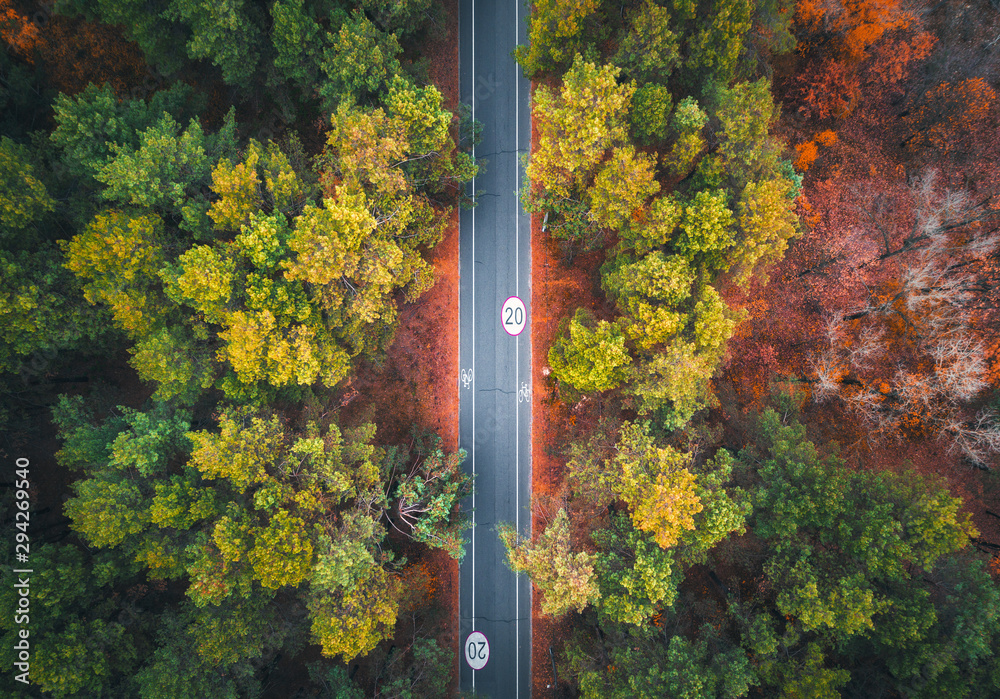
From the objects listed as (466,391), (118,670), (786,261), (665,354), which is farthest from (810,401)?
(118,670)

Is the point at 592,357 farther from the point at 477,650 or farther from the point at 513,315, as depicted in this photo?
the point at 477,650

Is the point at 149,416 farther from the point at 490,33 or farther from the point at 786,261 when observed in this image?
the point at 786,261

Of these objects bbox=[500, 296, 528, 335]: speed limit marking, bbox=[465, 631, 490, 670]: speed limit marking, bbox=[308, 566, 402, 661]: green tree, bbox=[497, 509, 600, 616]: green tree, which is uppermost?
→ bbox=[500, 296, 528, 335]: speed limit marking

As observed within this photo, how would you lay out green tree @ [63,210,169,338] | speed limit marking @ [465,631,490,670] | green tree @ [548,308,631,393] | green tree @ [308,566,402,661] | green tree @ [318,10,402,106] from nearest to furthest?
green tree @ [308,566,402,661], green tree @ [63,210,169,338], green tree @ [318,10,402,106], green tree @ [548,308,631,393], speed limit marking @ [465,631,490,670]

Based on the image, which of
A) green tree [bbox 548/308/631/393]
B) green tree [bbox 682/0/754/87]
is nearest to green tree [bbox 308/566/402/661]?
green tree [bbox 548/308/631/393]

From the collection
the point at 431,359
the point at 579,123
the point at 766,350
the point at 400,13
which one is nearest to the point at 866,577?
the point at 766,350

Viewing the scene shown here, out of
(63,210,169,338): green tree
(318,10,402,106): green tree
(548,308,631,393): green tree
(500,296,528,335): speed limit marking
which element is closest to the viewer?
(63,210,169,338): green tree

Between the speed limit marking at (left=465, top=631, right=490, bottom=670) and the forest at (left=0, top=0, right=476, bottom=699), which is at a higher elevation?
the forest at (left=0, top=0, right=476, bottom=699)

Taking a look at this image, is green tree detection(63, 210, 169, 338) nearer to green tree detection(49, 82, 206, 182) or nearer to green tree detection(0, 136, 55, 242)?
green tree detection(0, 136, 55, 242)
